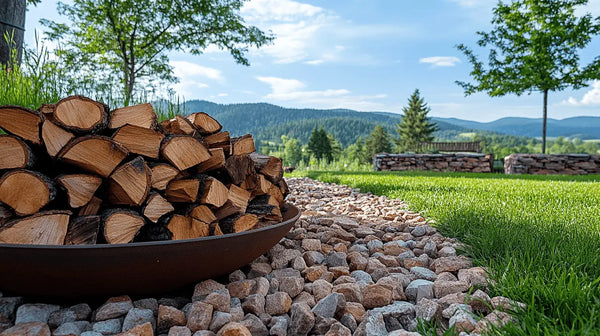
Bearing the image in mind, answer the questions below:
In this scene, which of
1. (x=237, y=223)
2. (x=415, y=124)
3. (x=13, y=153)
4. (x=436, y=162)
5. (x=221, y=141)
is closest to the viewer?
(x=13, y=153)

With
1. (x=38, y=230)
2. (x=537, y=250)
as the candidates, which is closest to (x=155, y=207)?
(x=38, y=230)

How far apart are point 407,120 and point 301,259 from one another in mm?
46662

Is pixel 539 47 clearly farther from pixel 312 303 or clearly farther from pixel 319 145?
pixel 319 145

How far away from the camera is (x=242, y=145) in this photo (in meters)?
1.88

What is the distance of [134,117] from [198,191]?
39 cm

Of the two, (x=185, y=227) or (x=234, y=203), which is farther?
(x=234, y=203)

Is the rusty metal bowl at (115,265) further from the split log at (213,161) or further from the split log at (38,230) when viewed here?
the split log at (213,161)

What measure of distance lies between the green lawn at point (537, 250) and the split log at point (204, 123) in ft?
4.53

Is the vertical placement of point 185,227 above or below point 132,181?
below

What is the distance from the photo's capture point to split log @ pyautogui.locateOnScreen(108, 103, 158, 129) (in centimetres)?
147

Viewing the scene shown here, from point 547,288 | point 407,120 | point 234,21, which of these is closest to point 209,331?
point 547,288

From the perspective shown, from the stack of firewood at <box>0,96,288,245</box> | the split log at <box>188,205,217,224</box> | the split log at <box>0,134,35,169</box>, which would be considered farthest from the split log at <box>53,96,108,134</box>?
the split log at <box>188,205,217,224</box>

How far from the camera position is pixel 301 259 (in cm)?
178

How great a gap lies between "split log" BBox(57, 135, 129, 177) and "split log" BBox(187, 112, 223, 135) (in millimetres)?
520
